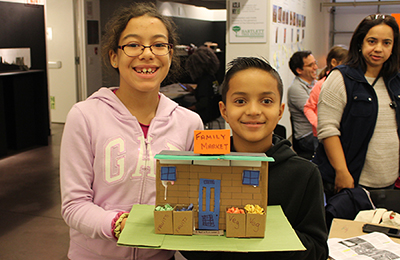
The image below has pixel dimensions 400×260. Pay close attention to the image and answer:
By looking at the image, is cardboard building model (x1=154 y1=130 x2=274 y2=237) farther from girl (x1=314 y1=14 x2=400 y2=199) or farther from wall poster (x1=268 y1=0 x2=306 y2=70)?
wall poster (x1=268 y1=0 x2=306 y2=70)

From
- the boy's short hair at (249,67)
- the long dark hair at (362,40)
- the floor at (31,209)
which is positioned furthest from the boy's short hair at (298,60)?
the boy's short hair at (249,67)

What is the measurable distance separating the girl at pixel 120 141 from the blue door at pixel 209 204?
0.96 feet

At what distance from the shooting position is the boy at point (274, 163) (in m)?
1.08

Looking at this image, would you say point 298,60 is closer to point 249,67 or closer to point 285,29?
point 285,29

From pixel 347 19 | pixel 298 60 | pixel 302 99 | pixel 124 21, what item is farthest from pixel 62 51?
pixel 347 19

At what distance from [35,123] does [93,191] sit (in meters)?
5.71

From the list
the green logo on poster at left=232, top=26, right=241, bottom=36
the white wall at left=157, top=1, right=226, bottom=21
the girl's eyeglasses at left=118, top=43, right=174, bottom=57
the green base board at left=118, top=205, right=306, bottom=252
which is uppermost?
the white wall at left=157, top=1, right=226, bottom=21

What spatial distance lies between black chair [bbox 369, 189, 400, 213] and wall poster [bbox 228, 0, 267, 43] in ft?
11.0

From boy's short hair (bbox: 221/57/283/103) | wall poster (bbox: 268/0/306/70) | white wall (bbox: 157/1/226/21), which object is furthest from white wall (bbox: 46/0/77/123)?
boy's short hair (bbox: 221/57/283/103)

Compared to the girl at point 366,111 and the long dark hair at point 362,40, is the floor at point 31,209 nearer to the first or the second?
the girl at point 366,111

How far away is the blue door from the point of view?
3.22ft

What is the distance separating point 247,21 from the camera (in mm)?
5039

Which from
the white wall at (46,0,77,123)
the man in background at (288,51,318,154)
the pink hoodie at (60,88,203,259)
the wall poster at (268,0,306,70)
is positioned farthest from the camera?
the white wall at (46,0,77,123)

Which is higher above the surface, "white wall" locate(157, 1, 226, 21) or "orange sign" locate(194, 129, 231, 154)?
"white wall" locate(157, 1, 226, 21)
